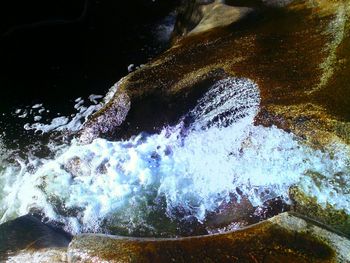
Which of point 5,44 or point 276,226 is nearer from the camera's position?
point 276,226

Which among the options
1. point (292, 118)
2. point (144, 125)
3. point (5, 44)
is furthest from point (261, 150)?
point (5, 44)

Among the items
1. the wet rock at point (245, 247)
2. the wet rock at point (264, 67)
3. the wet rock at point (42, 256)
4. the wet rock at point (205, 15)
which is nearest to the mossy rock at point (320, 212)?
the wet rock at point (245, 247)

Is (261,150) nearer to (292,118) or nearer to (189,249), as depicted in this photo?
(292,118)

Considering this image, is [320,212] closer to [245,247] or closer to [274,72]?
[245,247]

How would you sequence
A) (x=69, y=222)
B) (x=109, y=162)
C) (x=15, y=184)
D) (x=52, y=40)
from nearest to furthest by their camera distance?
(x=69, y=222) < (x=109, y=162) < (x=15, y=184) < (x=52, y=40)

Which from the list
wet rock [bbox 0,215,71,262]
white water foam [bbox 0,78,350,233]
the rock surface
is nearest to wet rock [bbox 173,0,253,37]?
the rock surface

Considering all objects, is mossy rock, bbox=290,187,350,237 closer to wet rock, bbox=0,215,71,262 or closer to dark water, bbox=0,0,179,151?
wet rock, bbox=0,215,71,262
